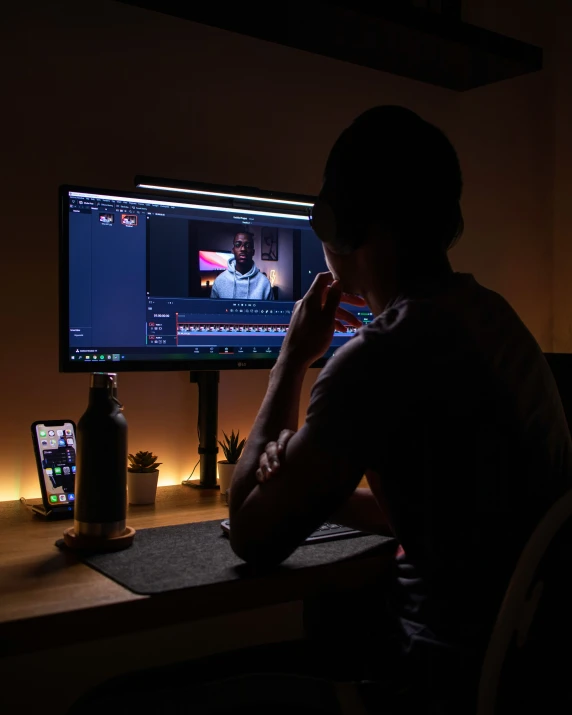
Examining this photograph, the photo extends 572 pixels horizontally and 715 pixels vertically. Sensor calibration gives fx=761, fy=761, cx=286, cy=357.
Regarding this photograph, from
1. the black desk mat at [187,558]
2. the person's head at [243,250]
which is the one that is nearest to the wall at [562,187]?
the person's head at [243,250]

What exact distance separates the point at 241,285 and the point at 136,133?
439 millimetres

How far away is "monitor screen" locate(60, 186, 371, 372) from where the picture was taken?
4.99 ft

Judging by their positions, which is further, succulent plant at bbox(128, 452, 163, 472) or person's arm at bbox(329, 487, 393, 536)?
succulent plant at bbox(128, 452, 163, 472)

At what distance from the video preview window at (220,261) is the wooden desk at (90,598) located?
0.46 meters

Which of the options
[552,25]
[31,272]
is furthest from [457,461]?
[552,25]

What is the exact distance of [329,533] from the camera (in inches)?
49.9

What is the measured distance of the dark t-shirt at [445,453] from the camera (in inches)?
34.7

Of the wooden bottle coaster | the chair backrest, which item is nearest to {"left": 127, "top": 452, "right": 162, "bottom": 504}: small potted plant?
the wooden bottle coaster


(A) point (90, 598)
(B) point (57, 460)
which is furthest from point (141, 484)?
(A) point (90, 598)

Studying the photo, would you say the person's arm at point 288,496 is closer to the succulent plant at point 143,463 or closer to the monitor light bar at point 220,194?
the succulent plant at point 143,463

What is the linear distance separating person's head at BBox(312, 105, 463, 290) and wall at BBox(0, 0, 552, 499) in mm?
820

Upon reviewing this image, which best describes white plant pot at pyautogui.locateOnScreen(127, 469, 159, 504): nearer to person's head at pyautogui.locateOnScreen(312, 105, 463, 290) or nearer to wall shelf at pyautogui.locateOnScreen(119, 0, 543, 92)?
person's head at pyautogui.locateOnScreen(312, 105, 463, 290)

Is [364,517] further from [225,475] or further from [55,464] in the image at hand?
[55,464]

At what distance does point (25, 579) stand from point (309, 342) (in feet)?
1.81
